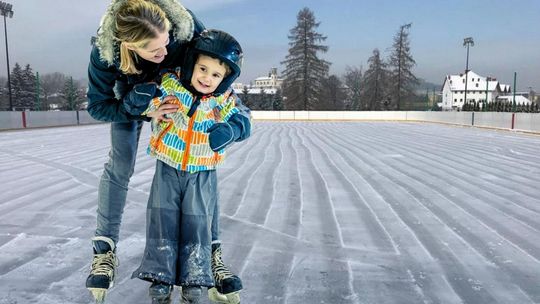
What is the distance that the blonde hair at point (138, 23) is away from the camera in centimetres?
164

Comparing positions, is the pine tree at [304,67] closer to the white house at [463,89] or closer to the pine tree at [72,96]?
the pine tree at [72,96]

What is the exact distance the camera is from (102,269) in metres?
1.90

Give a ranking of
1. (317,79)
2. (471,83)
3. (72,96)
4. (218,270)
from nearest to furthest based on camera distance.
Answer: (218,270)
(72,96)
(317,79)
(471,83)

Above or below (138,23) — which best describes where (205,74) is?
below

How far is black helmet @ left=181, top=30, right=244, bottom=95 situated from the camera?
180cm

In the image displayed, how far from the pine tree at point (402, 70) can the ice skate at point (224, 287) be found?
49796mm

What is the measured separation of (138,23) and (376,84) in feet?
175

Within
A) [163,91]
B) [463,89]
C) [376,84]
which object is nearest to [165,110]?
[163,91]

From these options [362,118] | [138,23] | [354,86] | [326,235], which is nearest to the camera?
[138,23]

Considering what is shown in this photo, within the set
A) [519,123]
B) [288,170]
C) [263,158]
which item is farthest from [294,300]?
[519,123]

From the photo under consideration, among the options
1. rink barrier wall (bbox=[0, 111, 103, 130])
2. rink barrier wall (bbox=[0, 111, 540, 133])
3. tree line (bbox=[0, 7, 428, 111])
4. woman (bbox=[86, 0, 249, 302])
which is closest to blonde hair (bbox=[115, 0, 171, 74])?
woman (bbox=[86, 0, 249, 302])

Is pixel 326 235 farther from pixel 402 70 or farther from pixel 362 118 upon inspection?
pixel 402 70

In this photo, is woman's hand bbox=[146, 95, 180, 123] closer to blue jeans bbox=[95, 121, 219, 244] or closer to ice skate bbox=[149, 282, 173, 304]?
blue jeans bbox=[95, 121, 219, 244]

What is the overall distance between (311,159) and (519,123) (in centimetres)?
1445
